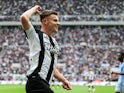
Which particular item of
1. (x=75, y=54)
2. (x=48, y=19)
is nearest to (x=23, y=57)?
(x=75, y=54)

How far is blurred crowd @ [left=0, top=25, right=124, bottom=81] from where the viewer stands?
43.1 meters

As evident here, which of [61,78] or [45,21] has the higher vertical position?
[45,21]

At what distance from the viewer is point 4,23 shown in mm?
57875

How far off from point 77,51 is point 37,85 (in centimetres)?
4222

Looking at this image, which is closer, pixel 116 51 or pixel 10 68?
pixel 10 68

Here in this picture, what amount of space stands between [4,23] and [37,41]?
168ft

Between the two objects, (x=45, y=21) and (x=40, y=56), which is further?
(x=45, y=21)

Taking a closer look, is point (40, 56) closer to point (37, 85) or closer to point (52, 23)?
point (37, 85)

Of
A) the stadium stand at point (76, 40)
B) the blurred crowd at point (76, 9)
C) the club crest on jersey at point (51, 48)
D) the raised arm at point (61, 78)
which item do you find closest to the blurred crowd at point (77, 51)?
the stadium stand at point (76, 40)

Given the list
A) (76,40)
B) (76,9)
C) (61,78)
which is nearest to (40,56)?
(61,78)

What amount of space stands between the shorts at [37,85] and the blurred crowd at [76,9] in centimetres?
5097

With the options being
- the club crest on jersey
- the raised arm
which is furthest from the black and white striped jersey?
the raised arm

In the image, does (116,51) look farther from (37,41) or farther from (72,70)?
(37,41)

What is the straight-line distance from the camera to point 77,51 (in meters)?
49.2
